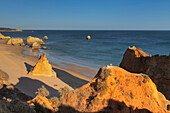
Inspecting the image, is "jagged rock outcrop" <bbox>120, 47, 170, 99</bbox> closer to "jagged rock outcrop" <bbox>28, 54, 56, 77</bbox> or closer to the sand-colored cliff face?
the sand-colored cliff face

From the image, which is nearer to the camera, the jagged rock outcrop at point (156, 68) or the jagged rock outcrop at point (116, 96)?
the jagged rock outcrop at point (116, 96)

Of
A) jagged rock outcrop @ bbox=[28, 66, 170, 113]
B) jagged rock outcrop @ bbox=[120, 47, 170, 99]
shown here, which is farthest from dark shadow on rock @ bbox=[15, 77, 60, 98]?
jagged rock outcrop @ bbox=[120, 47, 170, 99]

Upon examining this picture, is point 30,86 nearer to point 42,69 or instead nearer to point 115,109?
point 42,69

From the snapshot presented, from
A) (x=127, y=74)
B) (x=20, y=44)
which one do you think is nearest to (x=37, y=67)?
(x=127, y=74)

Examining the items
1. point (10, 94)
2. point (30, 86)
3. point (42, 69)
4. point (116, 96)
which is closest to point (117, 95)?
point (116, 96)

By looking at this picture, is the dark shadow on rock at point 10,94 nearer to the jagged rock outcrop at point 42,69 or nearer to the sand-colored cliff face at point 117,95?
the sand-colored cliff face at point 117,95

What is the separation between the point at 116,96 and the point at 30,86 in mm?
15759

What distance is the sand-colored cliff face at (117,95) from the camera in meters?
8.69

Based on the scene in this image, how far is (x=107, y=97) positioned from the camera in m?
8.95

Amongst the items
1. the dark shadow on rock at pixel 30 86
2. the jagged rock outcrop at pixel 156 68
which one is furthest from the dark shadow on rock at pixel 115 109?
the dark shadow on rock at pixel 30 86

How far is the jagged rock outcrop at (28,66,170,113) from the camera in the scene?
8.66m

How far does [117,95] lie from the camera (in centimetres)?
894

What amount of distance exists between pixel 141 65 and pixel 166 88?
3563mm

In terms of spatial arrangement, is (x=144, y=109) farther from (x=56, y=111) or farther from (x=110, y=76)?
(x=56, y=111)
